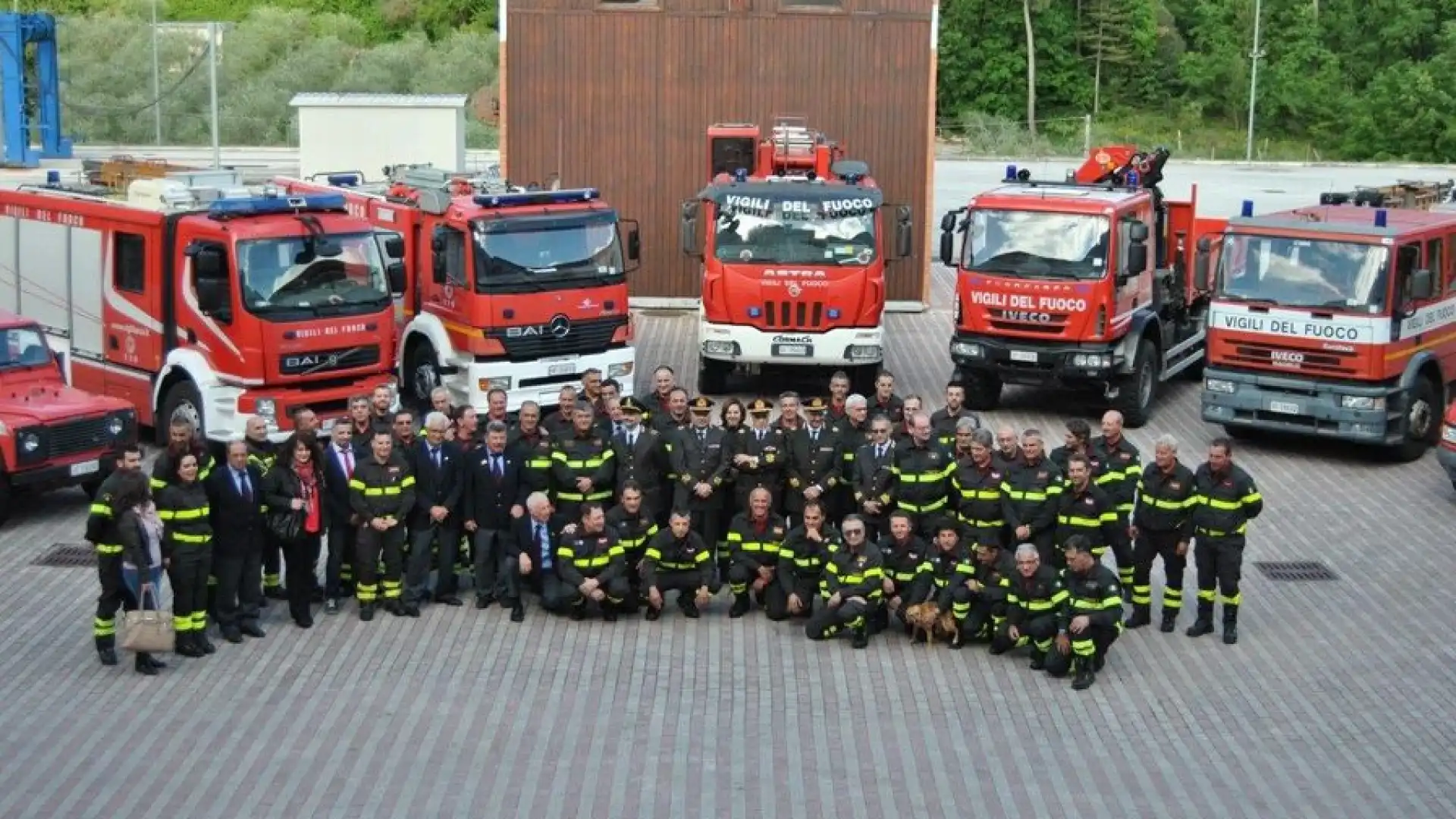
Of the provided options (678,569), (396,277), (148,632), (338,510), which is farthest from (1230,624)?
(396,277)

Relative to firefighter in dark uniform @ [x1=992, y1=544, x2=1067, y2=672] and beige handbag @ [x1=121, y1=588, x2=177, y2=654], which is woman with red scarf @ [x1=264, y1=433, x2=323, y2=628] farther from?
firefighter in dark uniform @ [x1=992, y1=544, x2=1067, y2=672]

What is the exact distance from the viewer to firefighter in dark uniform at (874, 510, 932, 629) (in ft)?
47.7

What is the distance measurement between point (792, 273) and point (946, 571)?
316 inches

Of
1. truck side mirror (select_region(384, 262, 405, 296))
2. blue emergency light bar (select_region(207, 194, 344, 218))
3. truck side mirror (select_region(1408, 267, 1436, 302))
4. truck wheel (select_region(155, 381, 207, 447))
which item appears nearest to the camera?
blue emergency light bar (select_region(207, 194, 344, 218))

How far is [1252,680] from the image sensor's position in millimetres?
13977

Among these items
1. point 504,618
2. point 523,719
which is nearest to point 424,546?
point 504,618

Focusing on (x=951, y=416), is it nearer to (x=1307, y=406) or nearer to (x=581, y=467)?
(x=581, y=467)

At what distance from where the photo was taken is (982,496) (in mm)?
14883

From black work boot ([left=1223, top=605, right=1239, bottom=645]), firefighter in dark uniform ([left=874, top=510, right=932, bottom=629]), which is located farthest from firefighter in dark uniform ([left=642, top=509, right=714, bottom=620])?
black work boot ([left=1223, top=605, right=1239, bottom=645])

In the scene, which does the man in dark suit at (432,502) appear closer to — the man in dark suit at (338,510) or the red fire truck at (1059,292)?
the man in dark suit at (338,510)

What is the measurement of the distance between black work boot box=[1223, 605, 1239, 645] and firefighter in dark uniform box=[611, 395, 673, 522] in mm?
4446

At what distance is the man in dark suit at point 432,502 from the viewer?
15.1 m

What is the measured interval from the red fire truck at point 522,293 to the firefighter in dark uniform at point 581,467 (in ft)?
16.0

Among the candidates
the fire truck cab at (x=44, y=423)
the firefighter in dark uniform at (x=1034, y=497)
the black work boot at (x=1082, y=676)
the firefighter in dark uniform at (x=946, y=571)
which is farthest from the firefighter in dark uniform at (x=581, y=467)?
the fire truck cab at (x=44, y=423)
